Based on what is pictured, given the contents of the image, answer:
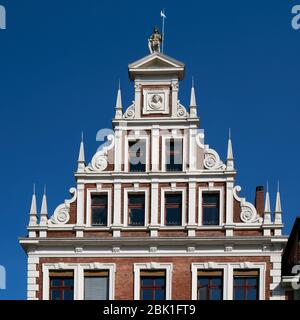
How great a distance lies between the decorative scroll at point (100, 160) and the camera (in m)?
52.8

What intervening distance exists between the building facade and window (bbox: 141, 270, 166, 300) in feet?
0.15

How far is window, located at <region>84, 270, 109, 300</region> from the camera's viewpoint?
5112 cm

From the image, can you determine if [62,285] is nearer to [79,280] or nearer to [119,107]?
[79,280]

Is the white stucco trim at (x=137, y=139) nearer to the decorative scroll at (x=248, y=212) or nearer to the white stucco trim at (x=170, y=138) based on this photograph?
the white stucco trim at (x=170, y=138)

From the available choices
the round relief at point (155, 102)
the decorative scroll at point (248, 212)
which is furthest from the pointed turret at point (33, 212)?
the decorative scroll at point (248, 212)

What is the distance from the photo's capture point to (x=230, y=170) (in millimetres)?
52094

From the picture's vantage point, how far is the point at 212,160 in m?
52.5

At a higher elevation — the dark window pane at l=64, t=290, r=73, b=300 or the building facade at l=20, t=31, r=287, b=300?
the building facade at l=20, t=31, r=287, b=300

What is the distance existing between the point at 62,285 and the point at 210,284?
22.4 ft

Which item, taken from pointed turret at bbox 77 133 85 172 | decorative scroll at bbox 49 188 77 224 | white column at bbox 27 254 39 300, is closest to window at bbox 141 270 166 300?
decorative scroll at bbox 49 188 77 224

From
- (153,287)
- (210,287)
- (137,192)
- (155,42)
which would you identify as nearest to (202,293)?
(210,287)

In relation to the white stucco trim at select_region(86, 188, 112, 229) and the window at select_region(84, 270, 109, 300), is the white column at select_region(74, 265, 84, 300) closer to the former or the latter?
the window at select_region(84, 270, 109, 300)

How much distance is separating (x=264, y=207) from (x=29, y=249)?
11.3m
